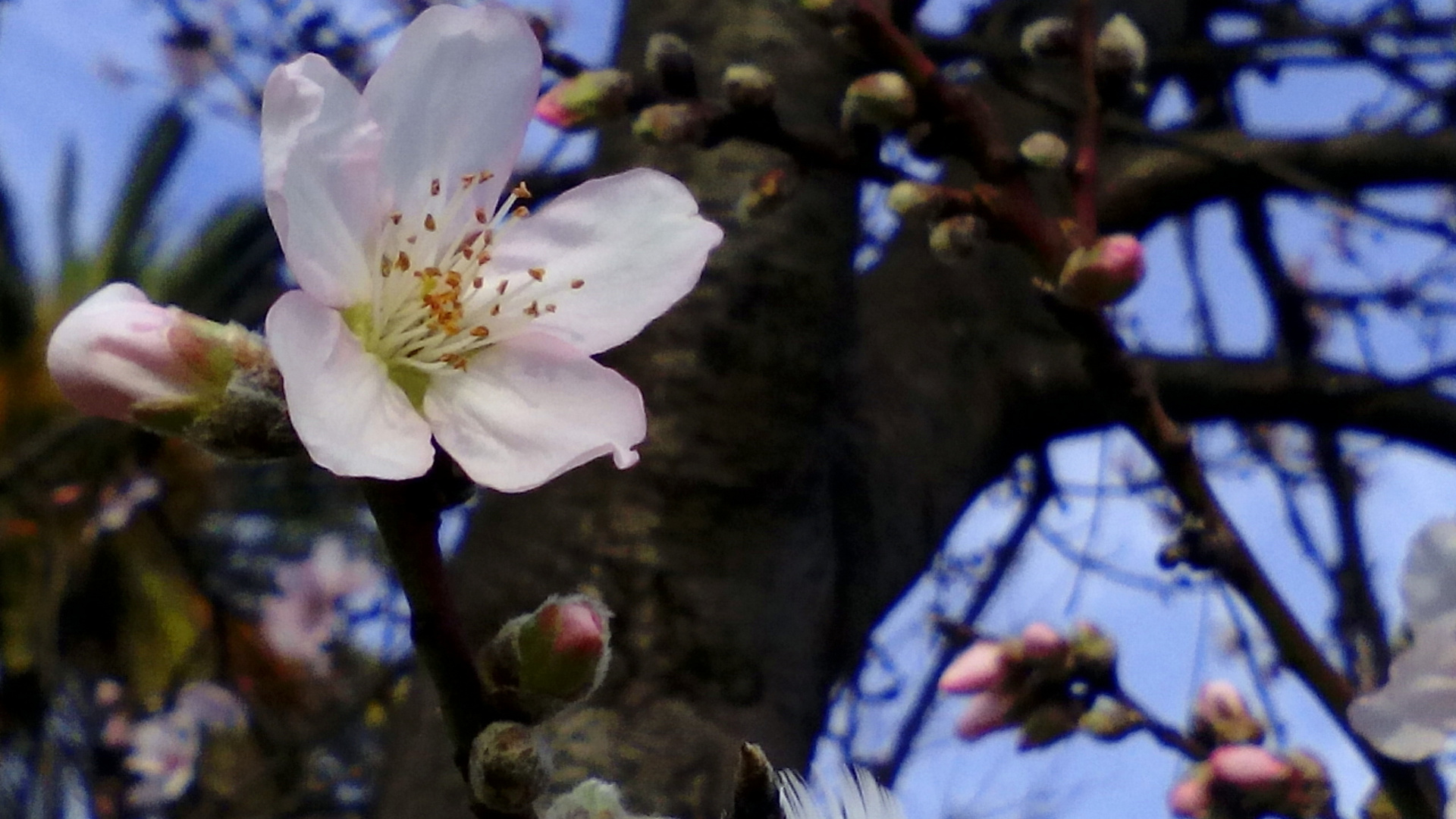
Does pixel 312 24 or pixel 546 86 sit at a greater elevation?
pixel 546 86

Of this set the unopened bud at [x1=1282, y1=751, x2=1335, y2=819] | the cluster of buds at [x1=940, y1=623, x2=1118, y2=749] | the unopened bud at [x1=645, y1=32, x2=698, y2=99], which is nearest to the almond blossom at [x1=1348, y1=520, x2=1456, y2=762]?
the unopened bud at [x1=1282, y1=751, x2=1335, y2=819]

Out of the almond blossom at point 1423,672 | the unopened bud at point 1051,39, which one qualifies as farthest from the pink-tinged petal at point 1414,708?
the unopened bud at point 1051,39

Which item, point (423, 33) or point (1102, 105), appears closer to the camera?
point (423, 33)

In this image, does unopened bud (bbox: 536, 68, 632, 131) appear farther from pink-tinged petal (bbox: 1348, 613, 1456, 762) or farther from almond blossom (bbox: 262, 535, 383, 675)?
almond blossom (bbox: 262, 535, 383, 675)

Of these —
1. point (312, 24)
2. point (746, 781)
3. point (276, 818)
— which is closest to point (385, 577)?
point (276, 818)

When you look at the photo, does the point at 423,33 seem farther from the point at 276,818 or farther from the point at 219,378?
the point at 276,818

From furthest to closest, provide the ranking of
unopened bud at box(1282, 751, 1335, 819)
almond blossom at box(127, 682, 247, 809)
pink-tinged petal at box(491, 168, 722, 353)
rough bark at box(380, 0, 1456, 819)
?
almond blossom at box(127, 682, 247, 809), rough bark at box(380, 0, 1456, 819), unopened bud at box(1282, 751, 1335, 819), pink-tinged petal at box(491, 168, 722, 353)

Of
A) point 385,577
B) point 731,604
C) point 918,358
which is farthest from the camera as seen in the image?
point 385,577
